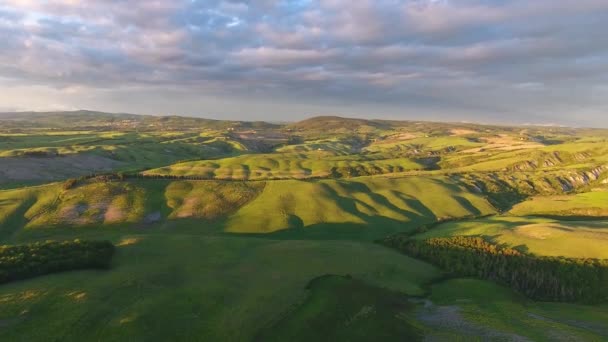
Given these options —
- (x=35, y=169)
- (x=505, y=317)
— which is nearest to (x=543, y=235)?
(x=505, y=317)

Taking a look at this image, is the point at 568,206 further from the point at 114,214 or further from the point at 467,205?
the point at 114,214

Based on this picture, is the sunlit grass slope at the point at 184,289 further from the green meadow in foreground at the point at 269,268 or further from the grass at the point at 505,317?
the grass at the point at 505,317

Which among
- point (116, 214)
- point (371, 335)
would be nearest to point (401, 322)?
point (371, 335)

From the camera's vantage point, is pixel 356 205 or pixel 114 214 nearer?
pixel 114 214

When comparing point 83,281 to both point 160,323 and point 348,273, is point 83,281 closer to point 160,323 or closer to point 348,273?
point 160,323

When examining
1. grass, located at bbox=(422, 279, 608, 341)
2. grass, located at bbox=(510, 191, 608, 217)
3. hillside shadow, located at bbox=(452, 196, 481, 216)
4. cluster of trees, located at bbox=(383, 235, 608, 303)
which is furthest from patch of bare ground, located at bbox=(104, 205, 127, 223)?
grass, located at bbox=(510, 191, 608, 217)
